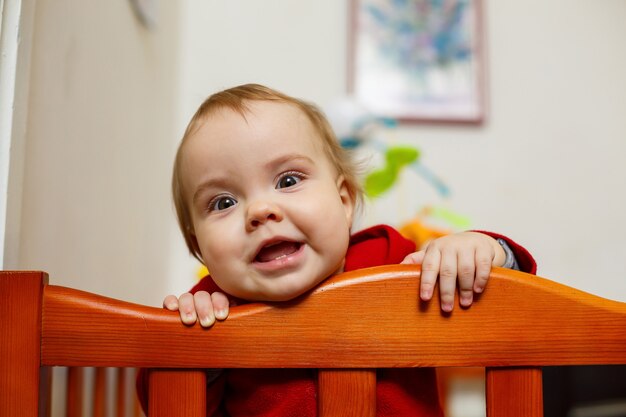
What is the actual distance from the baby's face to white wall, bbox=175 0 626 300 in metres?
1.25

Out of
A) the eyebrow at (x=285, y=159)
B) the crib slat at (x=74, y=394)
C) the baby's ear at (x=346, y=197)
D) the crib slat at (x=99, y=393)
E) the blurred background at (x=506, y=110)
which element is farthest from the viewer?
the blurred background at (x=506, y=110)

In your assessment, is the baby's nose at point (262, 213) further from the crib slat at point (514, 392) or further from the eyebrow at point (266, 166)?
the crib slat at point (514, 392)

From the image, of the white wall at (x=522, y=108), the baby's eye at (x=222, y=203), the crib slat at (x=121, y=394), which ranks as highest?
the white wall at (x=522, y=108)

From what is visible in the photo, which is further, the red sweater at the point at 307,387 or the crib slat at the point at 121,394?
the crib slat at the point at 121,394

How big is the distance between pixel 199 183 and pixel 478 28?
5.06ft

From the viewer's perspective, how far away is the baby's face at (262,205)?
0.64 metres

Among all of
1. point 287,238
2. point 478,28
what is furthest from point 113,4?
point 478,28

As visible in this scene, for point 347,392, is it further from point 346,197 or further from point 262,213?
point 346,197

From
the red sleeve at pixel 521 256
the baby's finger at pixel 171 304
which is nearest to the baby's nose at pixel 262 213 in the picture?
the baby's finger at pixel 171 304

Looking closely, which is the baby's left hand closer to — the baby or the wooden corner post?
the baby

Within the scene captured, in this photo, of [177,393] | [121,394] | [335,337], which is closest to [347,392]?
[335,337]

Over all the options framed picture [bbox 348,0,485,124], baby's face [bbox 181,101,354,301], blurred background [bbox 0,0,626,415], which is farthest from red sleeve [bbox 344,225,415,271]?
framed picture [bbox 348,0,485,124]

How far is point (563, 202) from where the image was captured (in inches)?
77.5

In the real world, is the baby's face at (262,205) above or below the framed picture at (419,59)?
below
